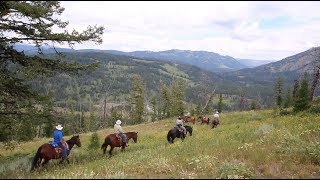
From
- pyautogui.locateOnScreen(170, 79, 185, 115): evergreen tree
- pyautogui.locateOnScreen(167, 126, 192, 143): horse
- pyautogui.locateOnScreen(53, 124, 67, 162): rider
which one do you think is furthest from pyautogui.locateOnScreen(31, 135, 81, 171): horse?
pyautogui.locateOnScreen(170, 79, 185, 115): evergreen tree

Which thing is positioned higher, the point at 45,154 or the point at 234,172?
the point at 234,172

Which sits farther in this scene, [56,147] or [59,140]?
[59,140]

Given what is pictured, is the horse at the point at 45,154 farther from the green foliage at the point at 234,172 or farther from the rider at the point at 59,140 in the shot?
the green foliage at the point at 234,172

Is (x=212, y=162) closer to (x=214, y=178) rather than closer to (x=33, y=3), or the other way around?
(x=214, y=178)

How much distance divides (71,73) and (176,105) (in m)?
66.6

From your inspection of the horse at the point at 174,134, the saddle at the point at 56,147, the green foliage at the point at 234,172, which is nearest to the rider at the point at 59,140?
the saddle at the point at 56,147

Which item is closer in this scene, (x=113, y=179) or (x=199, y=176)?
(x=113, y=179)

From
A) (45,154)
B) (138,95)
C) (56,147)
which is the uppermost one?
(56,147)

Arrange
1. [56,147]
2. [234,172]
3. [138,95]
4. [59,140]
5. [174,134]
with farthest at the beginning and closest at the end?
1. [138,95]
2. [174,134]
3. [59,140]
4. [56,147]
5. [234,172]

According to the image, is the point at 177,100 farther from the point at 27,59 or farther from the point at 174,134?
the point at 27,59

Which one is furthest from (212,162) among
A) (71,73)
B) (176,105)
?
(176,105)

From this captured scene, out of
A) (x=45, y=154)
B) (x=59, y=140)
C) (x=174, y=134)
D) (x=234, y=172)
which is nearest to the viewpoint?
(x=234, y=172)

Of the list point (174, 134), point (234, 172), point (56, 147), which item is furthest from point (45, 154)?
point (174, 134)

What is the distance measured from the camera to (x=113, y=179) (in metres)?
9.34
